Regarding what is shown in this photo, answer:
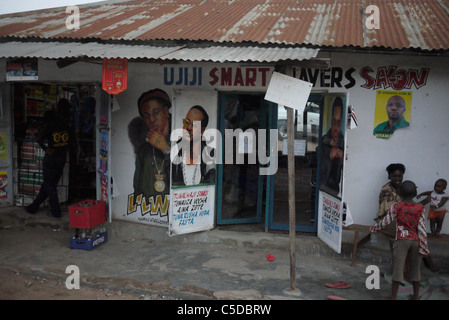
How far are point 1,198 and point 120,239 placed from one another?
2.85m

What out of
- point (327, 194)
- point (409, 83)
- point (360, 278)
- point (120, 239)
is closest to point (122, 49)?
point (120, 239)

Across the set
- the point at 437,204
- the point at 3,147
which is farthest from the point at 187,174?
the point at 3,147

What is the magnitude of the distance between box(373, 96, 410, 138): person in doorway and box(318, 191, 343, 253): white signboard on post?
131 centimetres

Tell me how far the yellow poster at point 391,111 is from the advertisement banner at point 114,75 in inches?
149

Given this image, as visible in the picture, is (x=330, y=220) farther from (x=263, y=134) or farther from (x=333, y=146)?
(x=263, y=134)

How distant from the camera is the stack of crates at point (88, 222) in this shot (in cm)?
622

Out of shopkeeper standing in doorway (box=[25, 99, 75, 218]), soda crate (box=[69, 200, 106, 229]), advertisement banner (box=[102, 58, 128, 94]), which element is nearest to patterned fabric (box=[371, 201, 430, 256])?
advertisement banner (box=[102, 58, 128, 94])

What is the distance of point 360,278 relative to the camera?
5.50 m

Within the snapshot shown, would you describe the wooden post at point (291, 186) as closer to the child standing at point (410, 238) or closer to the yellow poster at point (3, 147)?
the child standing at point (410, 238)

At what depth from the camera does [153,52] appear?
564 cm

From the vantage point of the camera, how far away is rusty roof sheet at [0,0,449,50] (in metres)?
5.90

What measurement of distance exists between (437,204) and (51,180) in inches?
255

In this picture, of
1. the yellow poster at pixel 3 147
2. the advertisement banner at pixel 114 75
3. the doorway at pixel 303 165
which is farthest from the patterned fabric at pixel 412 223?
the yellow poster at pixel 3 147

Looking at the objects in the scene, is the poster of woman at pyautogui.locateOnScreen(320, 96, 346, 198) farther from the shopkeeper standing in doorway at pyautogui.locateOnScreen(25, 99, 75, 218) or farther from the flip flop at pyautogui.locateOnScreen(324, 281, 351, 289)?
the shopkeeper standing in doorway at pyautogui.locateOnScreen(25, 99, 75, 218)
